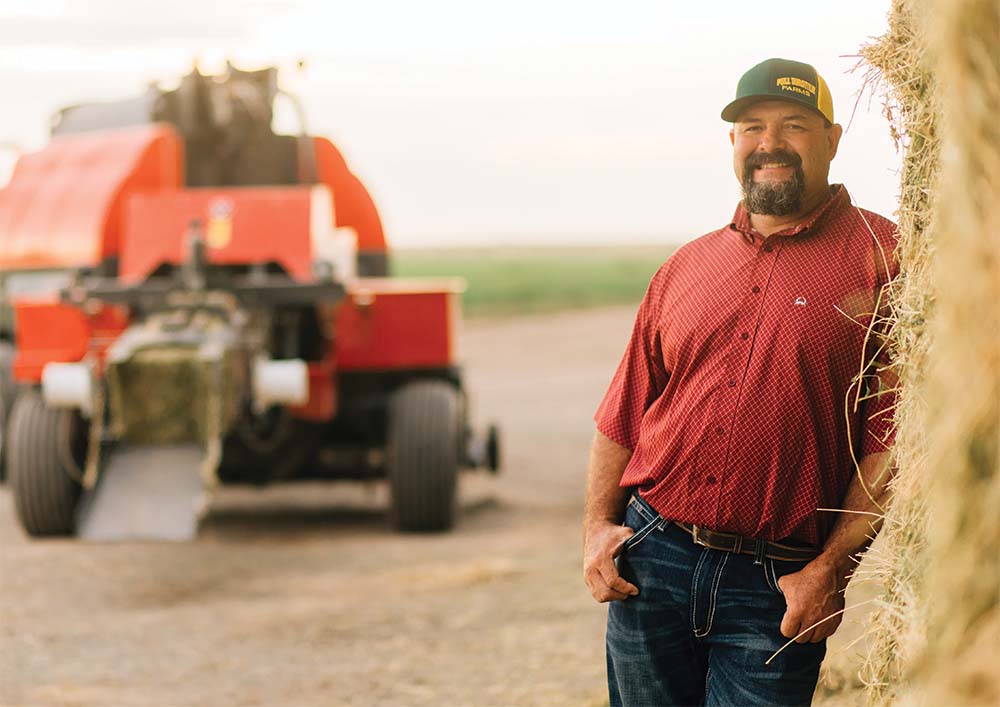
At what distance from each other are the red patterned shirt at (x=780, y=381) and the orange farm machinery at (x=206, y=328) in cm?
501

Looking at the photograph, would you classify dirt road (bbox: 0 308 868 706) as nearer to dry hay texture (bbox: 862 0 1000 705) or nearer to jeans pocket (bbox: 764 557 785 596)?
jeans pocket (bbox: 764 557 785 596)

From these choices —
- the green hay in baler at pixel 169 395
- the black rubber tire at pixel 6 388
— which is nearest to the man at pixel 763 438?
the green hay in baler at pixel 169 395

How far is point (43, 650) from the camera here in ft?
21.6

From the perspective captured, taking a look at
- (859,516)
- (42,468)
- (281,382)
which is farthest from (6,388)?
(859,516)

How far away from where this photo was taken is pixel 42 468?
8.70 meters

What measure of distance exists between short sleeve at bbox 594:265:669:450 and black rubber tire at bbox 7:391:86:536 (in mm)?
5830

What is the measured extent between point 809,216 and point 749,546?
2.42 feet

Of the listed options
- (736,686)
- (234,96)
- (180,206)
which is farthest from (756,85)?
(234,96)

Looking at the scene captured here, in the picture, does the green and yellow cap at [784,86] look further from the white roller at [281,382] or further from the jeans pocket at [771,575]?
the white roller at [281,382]

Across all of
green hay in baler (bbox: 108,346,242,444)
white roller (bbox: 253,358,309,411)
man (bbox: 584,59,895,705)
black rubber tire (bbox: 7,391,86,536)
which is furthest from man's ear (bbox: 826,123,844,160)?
black rubber tire (bbox: 7,391,86,536)

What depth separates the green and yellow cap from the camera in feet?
10.9

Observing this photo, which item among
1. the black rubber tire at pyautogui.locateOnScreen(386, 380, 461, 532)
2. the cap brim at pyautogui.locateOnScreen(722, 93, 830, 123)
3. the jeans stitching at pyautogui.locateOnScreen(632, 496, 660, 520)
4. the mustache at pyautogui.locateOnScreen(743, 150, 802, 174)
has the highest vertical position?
the cap brim at pyautogui.locateOnScreen(722, 93, 830, 123)

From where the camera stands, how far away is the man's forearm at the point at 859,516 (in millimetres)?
3219

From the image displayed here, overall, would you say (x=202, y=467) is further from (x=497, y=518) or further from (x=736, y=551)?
(x=736, y=551)
